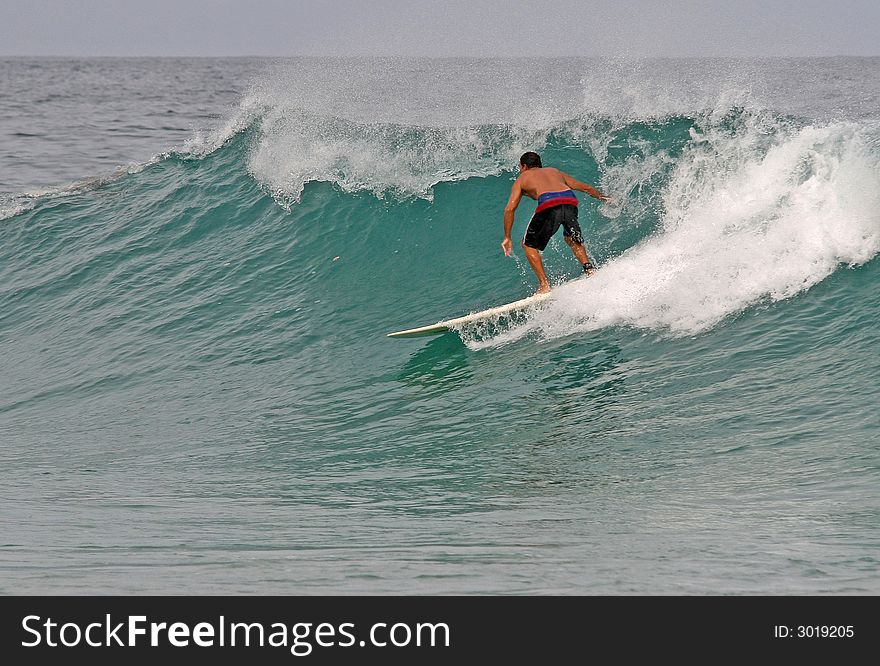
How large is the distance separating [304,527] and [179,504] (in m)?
1.24

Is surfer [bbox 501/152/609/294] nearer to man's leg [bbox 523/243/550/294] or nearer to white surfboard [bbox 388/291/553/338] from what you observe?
man's leg [bbox 523/243/550/294]

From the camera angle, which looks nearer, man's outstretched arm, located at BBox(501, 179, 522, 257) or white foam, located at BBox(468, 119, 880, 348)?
white foam, located at BBox(468, 119, 880, 348)

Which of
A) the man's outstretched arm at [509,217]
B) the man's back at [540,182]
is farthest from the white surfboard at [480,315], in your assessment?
the man's back at [540,182]

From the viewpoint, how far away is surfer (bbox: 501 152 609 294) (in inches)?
367

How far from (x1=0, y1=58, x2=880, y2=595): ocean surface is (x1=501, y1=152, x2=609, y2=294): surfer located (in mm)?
416

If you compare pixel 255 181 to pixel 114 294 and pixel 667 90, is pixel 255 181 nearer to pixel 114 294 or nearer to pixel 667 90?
pixel 114 294

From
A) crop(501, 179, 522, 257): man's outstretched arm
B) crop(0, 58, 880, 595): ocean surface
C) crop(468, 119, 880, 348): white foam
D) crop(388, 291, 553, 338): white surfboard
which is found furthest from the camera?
crop(388, 291, 553, 338): white surfboard

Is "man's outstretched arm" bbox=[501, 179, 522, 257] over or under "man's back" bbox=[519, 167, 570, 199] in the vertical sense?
under

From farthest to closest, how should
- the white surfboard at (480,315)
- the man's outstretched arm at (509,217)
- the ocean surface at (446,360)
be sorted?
the white surfboard at (480,315) < the man's outstretched arm at (509,217) < the ocean surface at (446,360)

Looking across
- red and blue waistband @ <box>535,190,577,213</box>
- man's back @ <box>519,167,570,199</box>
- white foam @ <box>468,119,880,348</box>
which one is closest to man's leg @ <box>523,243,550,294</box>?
white foam @ <box>468,119,880,348</box>

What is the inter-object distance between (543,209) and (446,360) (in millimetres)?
1759

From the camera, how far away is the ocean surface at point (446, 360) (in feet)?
15.5

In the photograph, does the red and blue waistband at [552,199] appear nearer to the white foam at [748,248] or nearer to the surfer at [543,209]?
the surfer at [543,209]

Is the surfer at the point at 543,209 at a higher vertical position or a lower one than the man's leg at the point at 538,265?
higher
